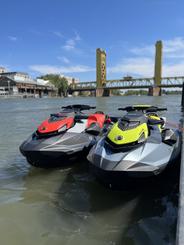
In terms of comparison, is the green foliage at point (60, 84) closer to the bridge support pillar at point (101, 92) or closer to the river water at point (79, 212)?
the bridge support pillar at point (101, 92)

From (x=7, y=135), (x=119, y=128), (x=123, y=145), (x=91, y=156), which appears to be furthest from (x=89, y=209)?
(x=7, y=135)

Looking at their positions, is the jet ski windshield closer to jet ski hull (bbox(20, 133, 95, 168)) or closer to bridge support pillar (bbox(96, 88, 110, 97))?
jet ski hull (bbox(20, 133, 95, 168))

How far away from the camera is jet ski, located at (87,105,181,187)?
3.13 m

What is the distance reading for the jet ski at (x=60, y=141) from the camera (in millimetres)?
4211

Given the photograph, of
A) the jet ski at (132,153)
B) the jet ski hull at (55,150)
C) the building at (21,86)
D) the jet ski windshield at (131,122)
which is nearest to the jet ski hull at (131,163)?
the jet ski at (132,153)

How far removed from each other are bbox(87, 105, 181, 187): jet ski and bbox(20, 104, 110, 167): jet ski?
776 millimetres

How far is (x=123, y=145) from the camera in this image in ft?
11.3

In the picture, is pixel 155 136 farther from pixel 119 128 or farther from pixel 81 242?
pixel 81 242

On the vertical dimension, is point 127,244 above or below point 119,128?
below

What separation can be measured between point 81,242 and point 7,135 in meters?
6.67

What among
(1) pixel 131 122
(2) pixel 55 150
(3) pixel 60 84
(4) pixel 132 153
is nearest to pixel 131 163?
(4) pixel 132 153

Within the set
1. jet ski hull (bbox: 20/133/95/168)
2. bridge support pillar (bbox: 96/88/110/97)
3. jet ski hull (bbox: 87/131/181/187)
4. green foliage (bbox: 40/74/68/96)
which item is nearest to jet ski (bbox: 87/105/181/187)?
jet ski hull (bbox: 87/131/181/187)

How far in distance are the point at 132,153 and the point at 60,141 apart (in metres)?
1.54

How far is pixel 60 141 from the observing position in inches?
171
